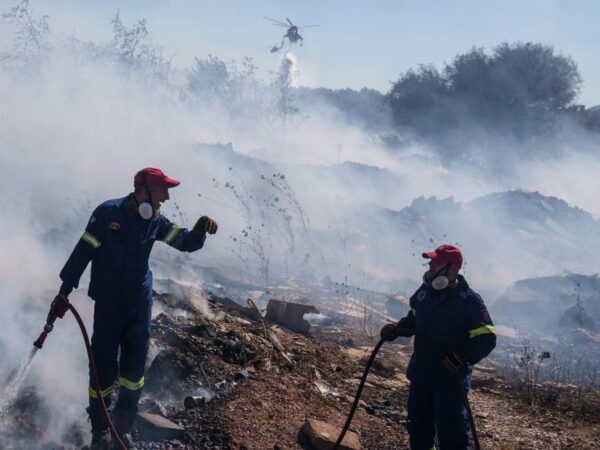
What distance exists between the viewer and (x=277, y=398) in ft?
16.3

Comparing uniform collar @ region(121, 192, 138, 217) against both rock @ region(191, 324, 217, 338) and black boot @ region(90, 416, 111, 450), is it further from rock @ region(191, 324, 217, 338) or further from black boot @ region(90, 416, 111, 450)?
rock @ region(191, 324, 217, 338)

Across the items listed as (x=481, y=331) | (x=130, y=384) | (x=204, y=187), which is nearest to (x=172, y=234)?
(x=130, y=384)

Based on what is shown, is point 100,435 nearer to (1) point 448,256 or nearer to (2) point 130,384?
(2) point 130,384

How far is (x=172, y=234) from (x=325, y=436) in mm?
1988

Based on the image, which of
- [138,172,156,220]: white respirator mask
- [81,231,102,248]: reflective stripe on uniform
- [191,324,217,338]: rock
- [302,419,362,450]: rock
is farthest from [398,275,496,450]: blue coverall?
[191,324,217,338]: rock

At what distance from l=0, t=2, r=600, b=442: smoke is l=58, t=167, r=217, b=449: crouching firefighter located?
0.77 meters

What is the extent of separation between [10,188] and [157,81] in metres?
16.6

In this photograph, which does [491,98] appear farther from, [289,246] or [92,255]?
[92,255]

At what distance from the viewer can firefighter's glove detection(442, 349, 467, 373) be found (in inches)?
142

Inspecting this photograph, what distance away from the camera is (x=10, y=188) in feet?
45.4

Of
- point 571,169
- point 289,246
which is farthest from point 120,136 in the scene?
point 571,169

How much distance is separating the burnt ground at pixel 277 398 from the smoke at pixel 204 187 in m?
0.75

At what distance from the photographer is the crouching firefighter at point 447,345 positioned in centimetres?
362

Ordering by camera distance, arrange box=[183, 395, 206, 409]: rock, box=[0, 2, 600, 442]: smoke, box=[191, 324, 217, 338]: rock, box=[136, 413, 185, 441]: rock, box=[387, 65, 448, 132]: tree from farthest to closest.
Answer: box=[387, 65, 448, 132]: tree → box=[0, 2, 600, 442]: smoke → box=[191, 324, 217, 338]: rock → box=[183, 395, 206, 409]: rock → box=[136, 413, 185, 441]: rock
